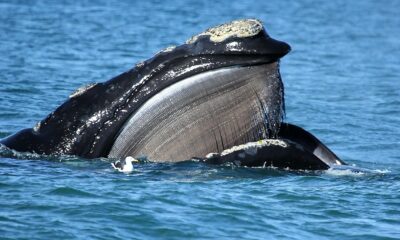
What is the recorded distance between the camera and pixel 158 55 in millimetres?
9602

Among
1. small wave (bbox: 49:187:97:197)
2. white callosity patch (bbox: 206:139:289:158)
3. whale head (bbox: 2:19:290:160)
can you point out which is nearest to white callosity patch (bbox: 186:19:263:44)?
whale head (bbox: 2:19:290:160)

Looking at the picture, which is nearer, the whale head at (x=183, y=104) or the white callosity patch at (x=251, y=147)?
the whale head at (x=183, y=104)

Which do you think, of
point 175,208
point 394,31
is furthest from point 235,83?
point 394,31

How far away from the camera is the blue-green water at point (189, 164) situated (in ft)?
28.1

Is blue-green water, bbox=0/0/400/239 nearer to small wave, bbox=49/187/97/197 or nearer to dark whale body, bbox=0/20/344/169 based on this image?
small wave, bbox=49/187/97/197

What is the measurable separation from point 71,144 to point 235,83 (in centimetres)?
157

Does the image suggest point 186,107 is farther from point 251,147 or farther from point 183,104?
point 251,147

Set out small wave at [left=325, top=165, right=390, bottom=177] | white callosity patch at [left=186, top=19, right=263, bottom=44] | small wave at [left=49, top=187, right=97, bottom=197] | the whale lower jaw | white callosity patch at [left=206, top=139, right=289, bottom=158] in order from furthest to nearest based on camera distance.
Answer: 1. small wave at [left=325, top=165, right=390, bottom=177]
2. white callosity patch at [left=206, top=139, right=289, bottom=158]
3. the whale lower jaw
4. white callosity patch at [left=186, top=19, right=263, bottom=44]
5. small wave at [left=49, top=187, right=97, bottom=197]

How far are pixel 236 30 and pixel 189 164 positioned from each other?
1.30 m

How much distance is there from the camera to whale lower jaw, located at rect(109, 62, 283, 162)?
9453 mm

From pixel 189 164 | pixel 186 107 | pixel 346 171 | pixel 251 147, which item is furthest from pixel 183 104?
pixel 346 171

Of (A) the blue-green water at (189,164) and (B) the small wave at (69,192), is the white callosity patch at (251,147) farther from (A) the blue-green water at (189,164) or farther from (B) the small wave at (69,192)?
(B) the small wave at (69,192)

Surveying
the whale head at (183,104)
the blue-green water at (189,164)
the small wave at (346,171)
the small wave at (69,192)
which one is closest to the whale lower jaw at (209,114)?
the whale head at (183,104)

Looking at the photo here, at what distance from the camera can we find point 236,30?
941 centimetres
